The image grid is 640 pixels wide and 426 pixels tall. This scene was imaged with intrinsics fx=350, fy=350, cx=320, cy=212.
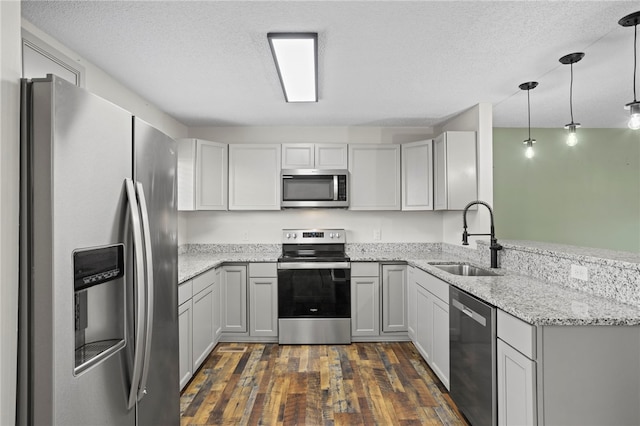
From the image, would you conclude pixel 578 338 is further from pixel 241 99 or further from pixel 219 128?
pixel 219 128

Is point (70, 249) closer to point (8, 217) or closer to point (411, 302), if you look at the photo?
point (8, 217)

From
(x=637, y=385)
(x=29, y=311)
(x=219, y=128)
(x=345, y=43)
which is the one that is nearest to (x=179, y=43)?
(x=345, y=43)

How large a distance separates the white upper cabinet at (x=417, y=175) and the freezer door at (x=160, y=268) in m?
2.84

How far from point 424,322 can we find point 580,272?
138 centimetres

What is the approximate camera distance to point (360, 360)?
10.7 feet

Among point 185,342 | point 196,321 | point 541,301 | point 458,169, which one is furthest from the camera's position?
point 458,169

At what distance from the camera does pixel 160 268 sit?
4.86ft

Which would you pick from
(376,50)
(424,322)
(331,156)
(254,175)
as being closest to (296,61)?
(376,50)

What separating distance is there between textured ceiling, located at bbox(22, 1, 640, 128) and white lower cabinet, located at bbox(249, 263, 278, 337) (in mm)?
1726

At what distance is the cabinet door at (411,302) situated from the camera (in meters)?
3.43

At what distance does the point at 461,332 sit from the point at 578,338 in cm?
80

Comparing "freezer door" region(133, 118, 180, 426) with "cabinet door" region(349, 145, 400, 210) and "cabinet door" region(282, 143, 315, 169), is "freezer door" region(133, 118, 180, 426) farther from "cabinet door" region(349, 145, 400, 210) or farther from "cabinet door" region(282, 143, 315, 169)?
"cabinet door" region(349, 145, 400, 210)

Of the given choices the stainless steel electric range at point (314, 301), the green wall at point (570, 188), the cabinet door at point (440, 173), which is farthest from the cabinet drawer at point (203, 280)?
the green wall at point (570, 188)

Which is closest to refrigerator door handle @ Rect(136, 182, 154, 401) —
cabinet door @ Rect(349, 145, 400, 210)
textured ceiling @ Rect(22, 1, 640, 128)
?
textured ceiling @ Rect(22, 1, 640, 128)
